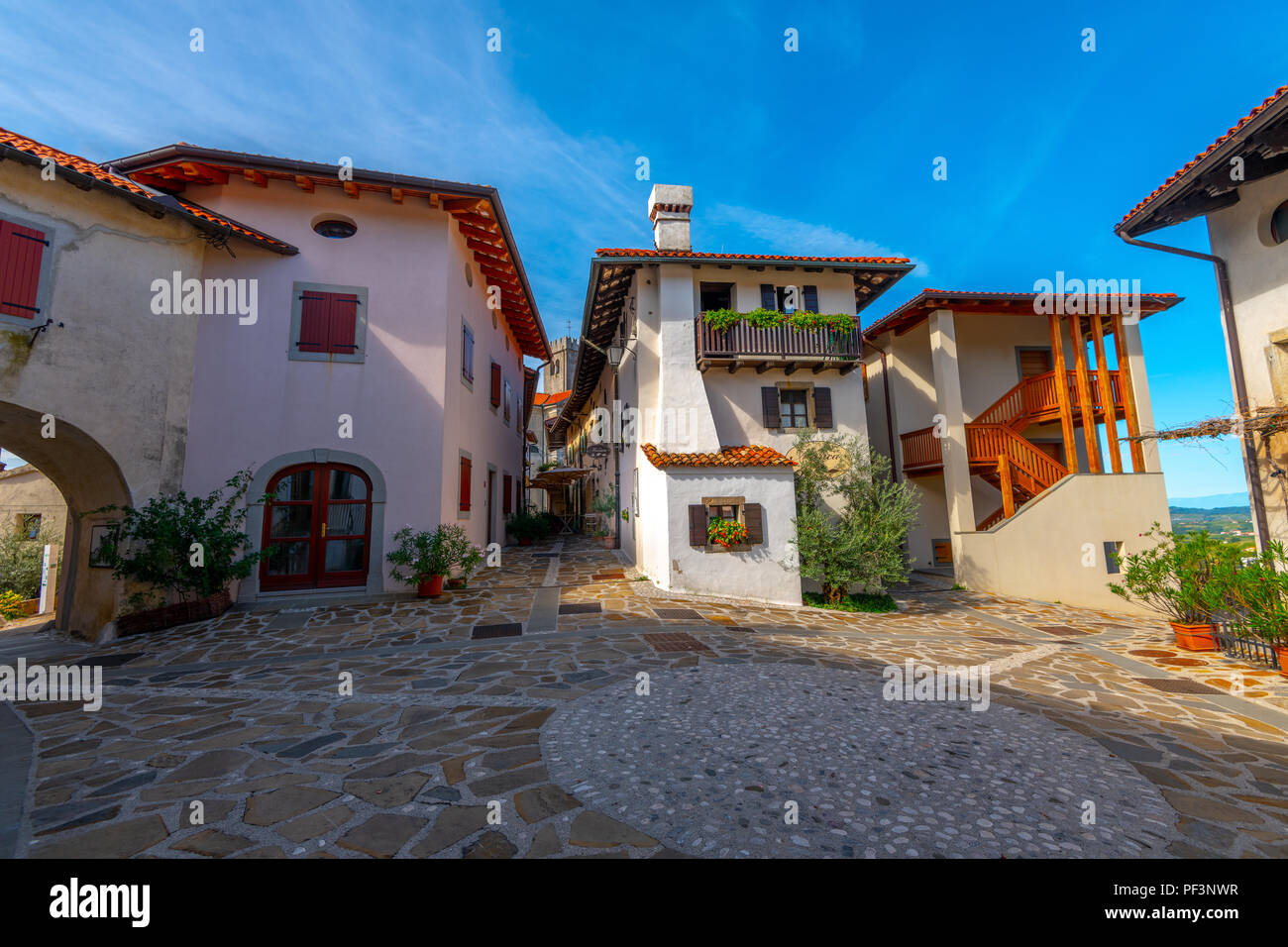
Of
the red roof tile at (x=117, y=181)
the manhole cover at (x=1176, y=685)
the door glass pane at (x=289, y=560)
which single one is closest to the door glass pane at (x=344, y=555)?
the door glass pane at (x=289, y=560)

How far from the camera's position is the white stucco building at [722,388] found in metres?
10.4

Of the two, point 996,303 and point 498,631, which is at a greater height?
point 996,303

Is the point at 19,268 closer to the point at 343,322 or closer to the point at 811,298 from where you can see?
the point at 343,322

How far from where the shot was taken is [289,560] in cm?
965

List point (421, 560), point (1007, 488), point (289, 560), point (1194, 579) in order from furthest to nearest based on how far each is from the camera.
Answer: point (1007, 488) < point (421, 560) < point (289, 560) < point (1194, 579)

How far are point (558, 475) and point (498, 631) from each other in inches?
728

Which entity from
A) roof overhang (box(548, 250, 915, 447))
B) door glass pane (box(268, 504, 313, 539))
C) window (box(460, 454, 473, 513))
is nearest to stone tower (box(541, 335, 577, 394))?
roof overhang (box(548, 250, 915, 447))

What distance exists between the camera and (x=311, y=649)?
674 centimetres

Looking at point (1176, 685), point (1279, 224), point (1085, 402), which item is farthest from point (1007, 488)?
point (1176, 685)

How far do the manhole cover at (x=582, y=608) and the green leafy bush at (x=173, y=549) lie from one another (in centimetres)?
540

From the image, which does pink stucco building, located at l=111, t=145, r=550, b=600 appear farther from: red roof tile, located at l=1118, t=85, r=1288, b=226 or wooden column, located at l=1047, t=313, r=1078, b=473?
wooden column, located at l=1047, t=313, r=1078, b=473
